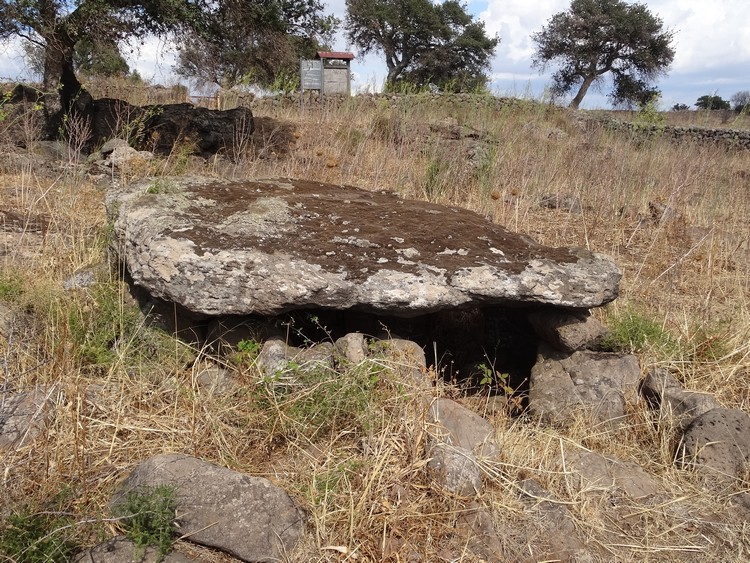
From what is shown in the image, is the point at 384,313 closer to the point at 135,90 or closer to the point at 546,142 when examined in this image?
the point at 546,142

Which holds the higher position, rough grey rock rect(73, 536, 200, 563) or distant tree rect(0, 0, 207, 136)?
distant tree rect(0, 0, 207, 136)

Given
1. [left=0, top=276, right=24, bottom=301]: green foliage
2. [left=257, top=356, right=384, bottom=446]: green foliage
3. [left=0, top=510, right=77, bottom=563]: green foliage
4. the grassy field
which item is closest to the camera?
[left=0, top=510, right=77, bottom=563]: green foliage

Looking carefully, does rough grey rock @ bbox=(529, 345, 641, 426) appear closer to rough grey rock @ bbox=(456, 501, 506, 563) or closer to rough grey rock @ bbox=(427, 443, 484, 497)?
rough grey rock @ bbox=(427, 443, 484, 497)

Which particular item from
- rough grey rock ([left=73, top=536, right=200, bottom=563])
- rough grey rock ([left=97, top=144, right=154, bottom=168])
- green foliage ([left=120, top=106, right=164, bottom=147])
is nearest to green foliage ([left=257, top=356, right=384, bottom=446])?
rough grey rock ([left=73, top=536, right=200, bottom=563])

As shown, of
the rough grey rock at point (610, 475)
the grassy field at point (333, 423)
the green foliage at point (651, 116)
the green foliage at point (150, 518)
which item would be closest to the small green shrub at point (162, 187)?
the grassy field at point (333, 423)

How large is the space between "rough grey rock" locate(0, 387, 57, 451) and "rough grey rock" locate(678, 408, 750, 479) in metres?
2.94

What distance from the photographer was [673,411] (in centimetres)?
334

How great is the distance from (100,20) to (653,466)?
7.82 m

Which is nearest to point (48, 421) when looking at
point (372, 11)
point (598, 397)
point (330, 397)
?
point (330, 397)

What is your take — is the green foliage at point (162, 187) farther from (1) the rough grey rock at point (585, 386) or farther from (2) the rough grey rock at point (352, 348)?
(1) the rough grey rock at point (585, 386)

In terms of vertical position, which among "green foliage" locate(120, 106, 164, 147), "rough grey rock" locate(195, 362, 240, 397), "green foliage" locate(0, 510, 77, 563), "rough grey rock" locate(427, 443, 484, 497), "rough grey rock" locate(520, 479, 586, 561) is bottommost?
"rough grey rock" locate(520, 479, 586, 561)

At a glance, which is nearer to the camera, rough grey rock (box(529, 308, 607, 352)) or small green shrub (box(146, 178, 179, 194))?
rough grey rock (box(529, 308, 607, 352))

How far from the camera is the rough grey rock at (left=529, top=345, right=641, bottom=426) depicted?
11.0 ft

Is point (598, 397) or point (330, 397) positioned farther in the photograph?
point (598, 397)
